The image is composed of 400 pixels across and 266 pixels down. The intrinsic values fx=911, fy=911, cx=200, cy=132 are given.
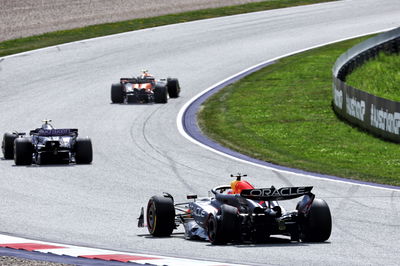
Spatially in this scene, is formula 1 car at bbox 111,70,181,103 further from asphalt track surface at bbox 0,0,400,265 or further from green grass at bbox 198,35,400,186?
green grass at bbox 198,35,400,186

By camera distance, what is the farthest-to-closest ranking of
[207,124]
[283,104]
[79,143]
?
[283,104] < [207,124] < [79,143]

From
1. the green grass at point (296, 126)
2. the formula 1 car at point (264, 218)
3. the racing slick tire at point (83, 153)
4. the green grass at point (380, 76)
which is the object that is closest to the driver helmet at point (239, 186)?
the formula 1 car at point (264, 218)

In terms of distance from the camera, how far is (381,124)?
26.2 m

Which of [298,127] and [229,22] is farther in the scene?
[229,22]

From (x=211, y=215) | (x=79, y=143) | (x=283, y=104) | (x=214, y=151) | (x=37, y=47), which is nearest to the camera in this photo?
(x=211, y=215)

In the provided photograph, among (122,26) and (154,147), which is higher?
(122,26)

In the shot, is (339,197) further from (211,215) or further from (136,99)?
(136,99)

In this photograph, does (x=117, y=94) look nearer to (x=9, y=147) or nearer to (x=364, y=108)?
(x=364, y=108)

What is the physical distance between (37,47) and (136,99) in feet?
44.2

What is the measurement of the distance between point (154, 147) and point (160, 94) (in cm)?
873

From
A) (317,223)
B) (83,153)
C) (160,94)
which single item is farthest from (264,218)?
(160,94)

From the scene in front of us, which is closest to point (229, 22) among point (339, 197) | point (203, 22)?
point (203, 22)

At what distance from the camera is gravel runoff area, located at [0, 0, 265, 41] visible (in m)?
49.1

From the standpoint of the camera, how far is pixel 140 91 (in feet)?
112
